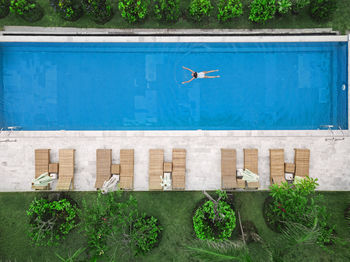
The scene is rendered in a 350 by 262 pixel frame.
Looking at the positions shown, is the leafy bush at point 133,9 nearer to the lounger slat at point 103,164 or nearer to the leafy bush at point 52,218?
the lounger slat at point 103,164

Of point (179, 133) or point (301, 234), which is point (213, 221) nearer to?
point (301, 234)

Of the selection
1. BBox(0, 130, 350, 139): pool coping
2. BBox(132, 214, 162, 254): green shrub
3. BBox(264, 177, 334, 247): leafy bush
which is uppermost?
BBox(0, 130, 350, 139): pool coping

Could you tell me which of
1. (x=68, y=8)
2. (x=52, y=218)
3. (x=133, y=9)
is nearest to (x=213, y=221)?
(x=52, y=218)

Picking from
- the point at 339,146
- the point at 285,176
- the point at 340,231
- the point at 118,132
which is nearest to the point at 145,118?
the point at 118,132

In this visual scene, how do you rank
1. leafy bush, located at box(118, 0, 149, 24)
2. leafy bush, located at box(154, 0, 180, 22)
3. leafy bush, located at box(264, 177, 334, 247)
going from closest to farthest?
leafy bush, located at box(264, 177, 334, 247) < leafy bush, located at box(118, 0, 149, 24) < leafy bush, located at box(154, 0, 180, 22)

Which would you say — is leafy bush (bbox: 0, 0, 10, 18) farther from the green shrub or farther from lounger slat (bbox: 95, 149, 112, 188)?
the green shrub

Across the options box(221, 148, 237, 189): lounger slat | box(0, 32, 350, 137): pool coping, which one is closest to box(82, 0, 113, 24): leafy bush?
box(0, 32, 350, 137): pool coping

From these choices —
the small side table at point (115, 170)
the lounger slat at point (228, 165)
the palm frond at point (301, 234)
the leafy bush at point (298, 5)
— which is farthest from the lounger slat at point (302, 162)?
the small side table at point (115, 170)
